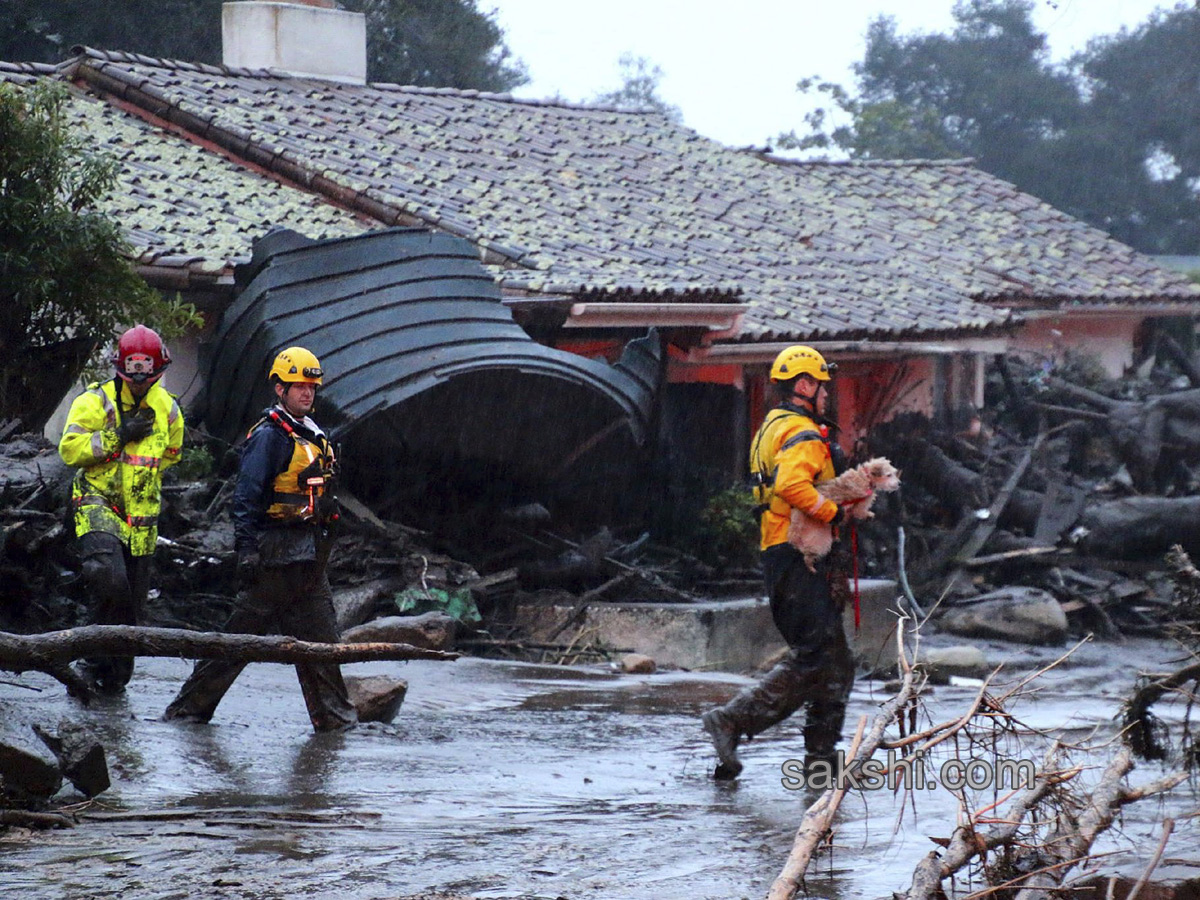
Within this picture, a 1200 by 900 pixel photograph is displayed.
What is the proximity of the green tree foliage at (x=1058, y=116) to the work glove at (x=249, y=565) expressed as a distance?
38.6 meters

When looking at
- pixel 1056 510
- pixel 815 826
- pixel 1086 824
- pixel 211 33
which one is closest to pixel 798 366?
pixel 1086 824

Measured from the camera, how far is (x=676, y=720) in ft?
29.5

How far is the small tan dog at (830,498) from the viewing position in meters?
7.07

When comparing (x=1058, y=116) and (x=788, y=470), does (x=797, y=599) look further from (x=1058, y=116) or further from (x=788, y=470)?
(x=1058, y=116)

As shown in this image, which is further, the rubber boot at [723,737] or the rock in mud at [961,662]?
the rock in mud at [961,662]

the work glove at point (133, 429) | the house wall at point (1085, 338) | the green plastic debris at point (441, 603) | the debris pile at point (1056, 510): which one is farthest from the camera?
the house wall at point (1085, 338)

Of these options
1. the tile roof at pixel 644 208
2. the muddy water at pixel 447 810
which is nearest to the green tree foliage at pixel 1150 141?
the tile roof at pixel 644 208

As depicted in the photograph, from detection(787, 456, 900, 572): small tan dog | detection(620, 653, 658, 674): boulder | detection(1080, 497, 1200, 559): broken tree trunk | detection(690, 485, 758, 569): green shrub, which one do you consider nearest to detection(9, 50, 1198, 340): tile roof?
detection(690, 485, 758, 569): green shrub

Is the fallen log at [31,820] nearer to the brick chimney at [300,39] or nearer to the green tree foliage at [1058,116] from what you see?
the brick chimney at [300,39]

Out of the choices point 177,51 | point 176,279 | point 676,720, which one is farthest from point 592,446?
point 177,51

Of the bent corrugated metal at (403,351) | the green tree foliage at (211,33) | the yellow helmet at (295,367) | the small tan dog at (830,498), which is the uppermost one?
the green tree foliage at (211,33)

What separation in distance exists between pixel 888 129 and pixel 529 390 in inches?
1363

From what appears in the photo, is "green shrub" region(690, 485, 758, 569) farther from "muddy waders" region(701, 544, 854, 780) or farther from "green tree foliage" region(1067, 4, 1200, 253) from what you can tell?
"green tree foliage" region(1067, 4, 1200, 253)

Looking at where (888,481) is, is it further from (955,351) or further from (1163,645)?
(955,351)
